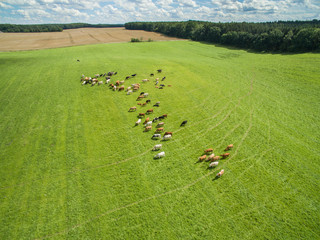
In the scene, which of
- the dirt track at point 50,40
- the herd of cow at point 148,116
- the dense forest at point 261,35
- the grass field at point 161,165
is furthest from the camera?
the dirt track at point 50,40

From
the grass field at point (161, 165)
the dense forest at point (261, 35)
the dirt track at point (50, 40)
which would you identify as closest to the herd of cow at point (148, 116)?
the grass field at point (161, 165)

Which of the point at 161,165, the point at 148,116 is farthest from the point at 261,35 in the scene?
the point at 161,165

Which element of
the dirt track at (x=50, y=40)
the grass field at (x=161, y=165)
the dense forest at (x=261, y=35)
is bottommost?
the dirt track at (x=50, y=40)

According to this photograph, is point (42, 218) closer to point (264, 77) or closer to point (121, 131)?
point (121, 131)

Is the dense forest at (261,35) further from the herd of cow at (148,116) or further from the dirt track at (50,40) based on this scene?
the herd of cow at (148,116)

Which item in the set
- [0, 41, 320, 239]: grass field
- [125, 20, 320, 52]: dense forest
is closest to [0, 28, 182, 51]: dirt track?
[125, 20, 320, 52]: dense forest

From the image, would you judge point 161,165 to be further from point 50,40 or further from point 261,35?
point 50,40
